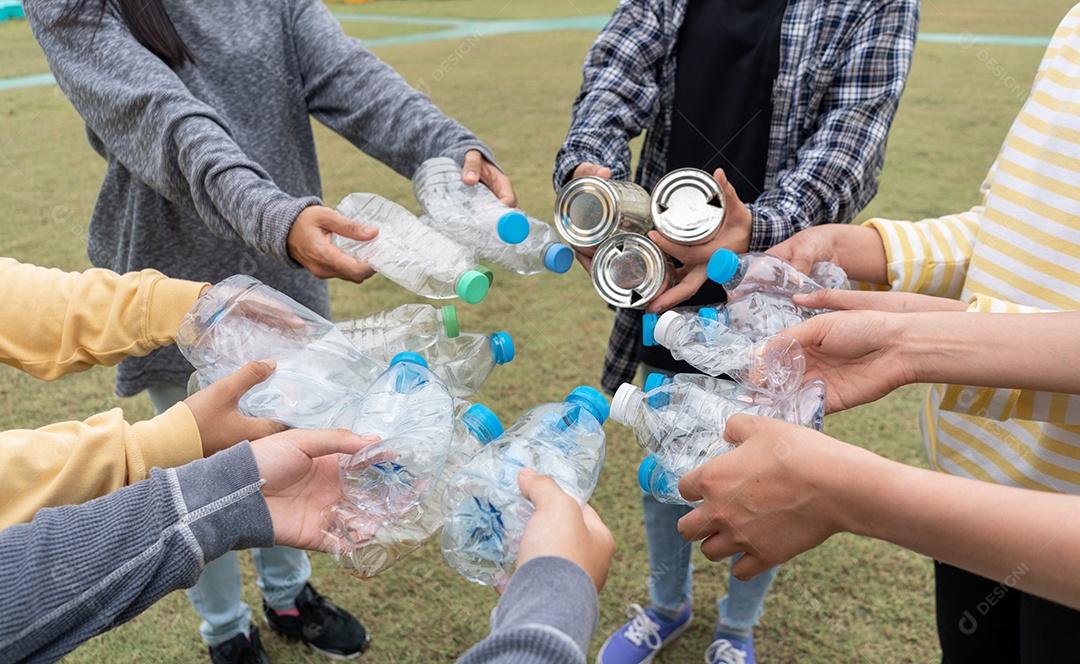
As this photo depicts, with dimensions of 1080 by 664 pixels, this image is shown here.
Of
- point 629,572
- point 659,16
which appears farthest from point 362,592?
point 659,16

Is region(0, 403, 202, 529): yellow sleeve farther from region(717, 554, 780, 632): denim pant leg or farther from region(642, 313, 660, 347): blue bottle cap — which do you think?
region(717, 554, 780, 632): denim pant leg

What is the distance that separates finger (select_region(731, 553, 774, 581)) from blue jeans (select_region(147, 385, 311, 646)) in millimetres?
1286

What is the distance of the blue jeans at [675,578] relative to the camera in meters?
2.12

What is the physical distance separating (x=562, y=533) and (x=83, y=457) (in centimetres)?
72

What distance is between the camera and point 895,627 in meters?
2.33

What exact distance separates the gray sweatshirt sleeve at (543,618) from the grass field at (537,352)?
58.7 inches

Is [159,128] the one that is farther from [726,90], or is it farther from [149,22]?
[726,90]

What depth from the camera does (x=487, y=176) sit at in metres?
1.83

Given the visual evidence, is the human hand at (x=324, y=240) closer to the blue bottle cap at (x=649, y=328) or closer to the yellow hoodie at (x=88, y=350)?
the yellow hoodie at (x=88, y=350)

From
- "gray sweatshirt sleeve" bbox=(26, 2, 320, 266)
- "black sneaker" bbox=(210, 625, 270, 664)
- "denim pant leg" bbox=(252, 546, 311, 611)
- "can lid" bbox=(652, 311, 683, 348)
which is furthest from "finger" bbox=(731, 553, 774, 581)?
"black sneaker" bbox=(210, 625, 270, 664)

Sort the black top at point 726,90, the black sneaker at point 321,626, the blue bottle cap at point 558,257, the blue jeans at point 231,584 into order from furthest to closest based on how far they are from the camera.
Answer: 1. the black sneaker at point 321,626
2. the blue jeans at point 231,584
3. the black top at point 726,90
4. the blue bottle cap at point 558,257

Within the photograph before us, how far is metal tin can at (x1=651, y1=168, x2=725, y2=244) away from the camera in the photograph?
5.14 feet

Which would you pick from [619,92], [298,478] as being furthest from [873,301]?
[298,478]

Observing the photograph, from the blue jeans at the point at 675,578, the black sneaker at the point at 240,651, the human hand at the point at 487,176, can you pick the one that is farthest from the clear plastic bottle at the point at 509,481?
the black sneaker at the point at 240,651
